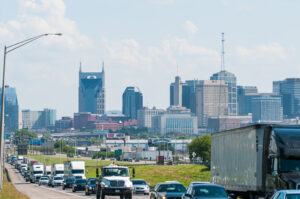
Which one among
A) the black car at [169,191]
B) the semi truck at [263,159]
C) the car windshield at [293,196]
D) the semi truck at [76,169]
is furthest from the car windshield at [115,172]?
the semi truck at [76,169]

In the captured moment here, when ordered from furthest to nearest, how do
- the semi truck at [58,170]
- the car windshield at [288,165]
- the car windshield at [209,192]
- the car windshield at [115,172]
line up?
1. the semi truck at [58,170]
2. the car windshield at [115,172]
3. the car windshield at [209,192]
4. the car windshield at [288,165]

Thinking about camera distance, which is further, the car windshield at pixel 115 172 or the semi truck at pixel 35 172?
the semi truck at pixel 35 172

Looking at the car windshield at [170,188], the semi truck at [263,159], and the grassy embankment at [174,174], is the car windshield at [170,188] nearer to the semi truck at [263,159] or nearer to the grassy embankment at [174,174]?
the semi truck at [263,159]

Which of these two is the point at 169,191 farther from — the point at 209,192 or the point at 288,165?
the point at 288,165

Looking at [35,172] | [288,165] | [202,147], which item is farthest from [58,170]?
[202,147]

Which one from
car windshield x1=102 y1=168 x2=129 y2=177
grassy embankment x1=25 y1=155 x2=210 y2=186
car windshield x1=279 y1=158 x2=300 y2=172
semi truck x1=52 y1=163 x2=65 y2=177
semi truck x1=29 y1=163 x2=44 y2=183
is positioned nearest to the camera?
car windshield x1=279 y1=158 x2=300 y2=172

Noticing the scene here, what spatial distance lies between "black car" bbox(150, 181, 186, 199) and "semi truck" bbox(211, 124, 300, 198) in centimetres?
239

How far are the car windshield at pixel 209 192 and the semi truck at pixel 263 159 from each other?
1514 mm

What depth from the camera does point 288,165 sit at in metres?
30.7

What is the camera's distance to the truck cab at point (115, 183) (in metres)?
46.3

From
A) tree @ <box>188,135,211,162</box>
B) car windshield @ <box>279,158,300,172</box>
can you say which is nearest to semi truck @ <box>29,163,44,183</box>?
tree @ <box>188,135,211,162</box>

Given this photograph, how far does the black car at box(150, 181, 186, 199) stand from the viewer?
38000 millimetres

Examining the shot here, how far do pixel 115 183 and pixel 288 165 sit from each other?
17.4 metres

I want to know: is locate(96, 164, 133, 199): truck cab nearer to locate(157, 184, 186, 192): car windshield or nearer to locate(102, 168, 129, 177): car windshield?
locate(102, 168, 129, 177): car windshield
